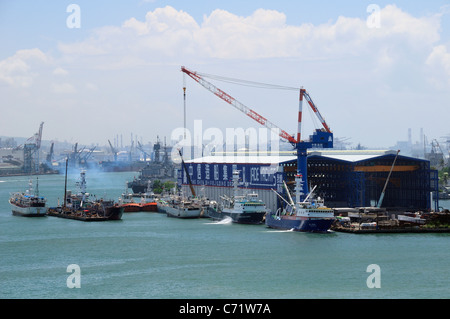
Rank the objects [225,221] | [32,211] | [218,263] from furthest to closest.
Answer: [32,211] → [225,221] → [218,263]

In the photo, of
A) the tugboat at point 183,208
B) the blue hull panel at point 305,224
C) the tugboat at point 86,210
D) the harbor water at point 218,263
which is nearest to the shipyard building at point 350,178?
the tugboat at point 183,208

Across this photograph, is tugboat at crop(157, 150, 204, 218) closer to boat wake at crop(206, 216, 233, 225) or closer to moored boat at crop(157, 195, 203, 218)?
moored boat at crop(157, 195, 203, 218)

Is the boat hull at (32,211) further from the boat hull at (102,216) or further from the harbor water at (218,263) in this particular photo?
the harbor water at (218,263)

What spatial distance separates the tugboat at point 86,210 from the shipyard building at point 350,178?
43.9 ft

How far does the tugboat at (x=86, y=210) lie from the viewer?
252 ft

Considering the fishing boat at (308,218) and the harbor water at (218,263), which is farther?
the fishing boat at (308,218)

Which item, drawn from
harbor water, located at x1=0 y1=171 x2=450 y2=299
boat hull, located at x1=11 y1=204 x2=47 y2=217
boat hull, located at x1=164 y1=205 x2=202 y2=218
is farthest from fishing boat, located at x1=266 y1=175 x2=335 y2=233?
boat hull, located at x1=11 y1=204 x2=47 y2=217

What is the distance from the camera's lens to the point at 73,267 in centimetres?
4444

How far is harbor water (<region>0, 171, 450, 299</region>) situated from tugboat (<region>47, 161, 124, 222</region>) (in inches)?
380

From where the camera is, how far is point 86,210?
81.2m

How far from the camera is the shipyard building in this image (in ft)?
243

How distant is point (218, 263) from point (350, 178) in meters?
32.9

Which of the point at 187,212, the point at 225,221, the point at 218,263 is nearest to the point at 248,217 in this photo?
the point at 225,221

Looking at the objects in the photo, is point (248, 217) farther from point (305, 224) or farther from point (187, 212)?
point (187, 212)
